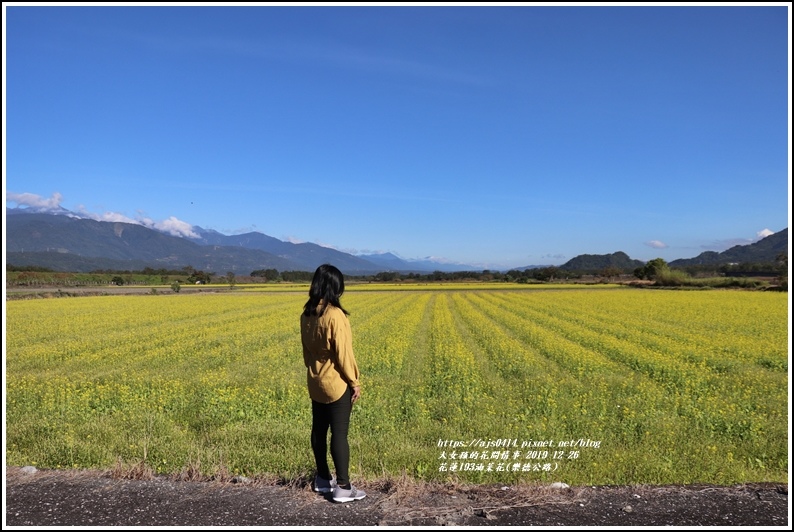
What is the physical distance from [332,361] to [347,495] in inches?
47.4

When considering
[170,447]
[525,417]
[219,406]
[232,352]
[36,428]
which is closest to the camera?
[170,447]

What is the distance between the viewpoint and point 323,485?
184 inches

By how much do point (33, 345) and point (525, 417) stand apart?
18.9 metres

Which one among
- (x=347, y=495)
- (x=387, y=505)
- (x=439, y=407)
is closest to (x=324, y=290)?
(x=347, y=495)

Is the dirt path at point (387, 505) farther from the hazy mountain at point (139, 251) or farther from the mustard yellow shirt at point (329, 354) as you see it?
the hazy mountain at point (139, 251)

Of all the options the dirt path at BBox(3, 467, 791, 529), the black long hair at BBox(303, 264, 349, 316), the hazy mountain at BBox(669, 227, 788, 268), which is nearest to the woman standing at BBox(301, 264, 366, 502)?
the black long hair at BBox(303, 264, 349, 316)

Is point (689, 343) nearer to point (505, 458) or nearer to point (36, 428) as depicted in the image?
point (505, 458)

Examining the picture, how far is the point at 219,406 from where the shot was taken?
8688mm

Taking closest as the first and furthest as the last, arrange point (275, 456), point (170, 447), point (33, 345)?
1. point (275, 456)
2. point (170, 447)
3. point (33, 345)

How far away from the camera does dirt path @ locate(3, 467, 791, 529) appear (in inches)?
161

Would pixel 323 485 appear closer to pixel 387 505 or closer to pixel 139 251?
pixel 387 505

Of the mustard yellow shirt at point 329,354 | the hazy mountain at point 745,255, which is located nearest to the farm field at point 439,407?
the mustard yellow shirt at point 329,354

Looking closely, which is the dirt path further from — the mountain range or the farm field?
the mountain range

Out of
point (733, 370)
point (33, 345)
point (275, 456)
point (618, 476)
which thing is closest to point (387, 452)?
point (275, 456)
